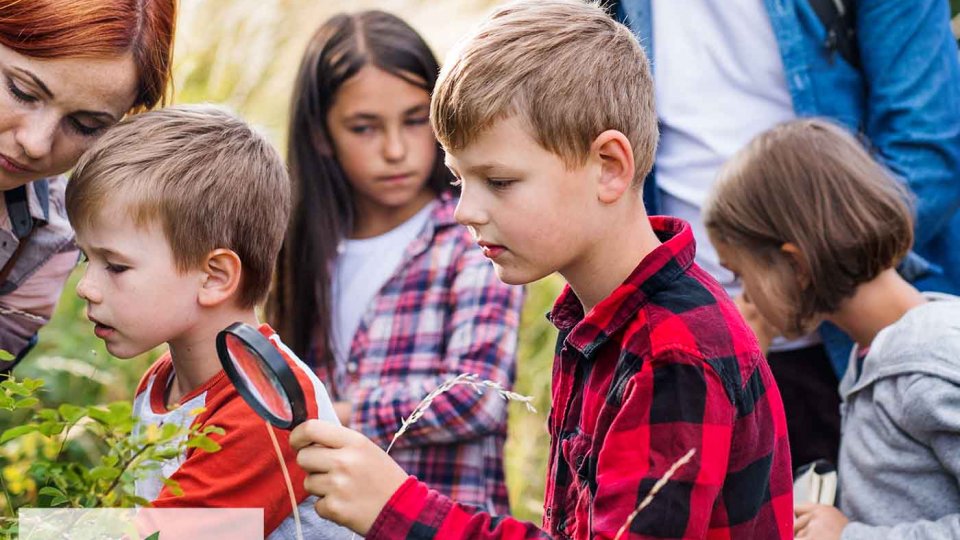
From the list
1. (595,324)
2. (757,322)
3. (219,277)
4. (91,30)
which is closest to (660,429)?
(595,324)

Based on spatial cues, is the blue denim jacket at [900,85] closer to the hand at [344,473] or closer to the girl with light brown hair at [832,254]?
the girl with light brown hair at [832,254]

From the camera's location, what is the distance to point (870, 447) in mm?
2779

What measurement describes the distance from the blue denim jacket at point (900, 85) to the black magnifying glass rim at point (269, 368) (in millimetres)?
1999

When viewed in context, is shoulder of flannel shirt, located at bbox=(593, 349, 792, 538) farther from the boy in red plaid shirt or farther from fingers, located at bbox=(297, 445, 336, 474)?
fingers, located at bbox=(297, 445, 336, 474)

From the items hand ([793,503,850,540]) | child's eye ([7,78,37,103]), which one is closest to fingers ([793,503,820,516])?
hand ([793,503,850,540])

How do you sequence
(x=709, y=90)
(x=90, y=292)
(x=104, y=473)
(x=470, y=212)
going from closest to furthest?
(x=104, y=473), (x=470, y=212), (x=90, y=292), (x=709, y=90)

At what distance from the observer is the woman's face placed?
2.51 metres

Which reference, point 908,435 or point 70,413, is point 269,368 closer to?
point 70,413

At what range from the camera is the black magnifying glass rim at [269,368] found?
164 cm

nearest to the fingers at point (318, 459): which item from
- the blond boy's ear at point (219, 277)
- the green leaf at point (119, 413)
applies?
the green leaf at point (119, 413)

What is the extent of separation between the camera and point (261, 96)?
5645 millimetres

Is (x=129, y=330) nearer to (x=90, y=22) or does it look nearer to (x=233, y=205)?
(x=233, y=205)

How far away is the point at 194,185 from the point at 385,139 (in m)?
1.35

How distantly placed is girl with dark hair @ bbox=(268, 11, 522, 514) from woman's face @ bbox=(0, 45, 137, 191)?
113cm
